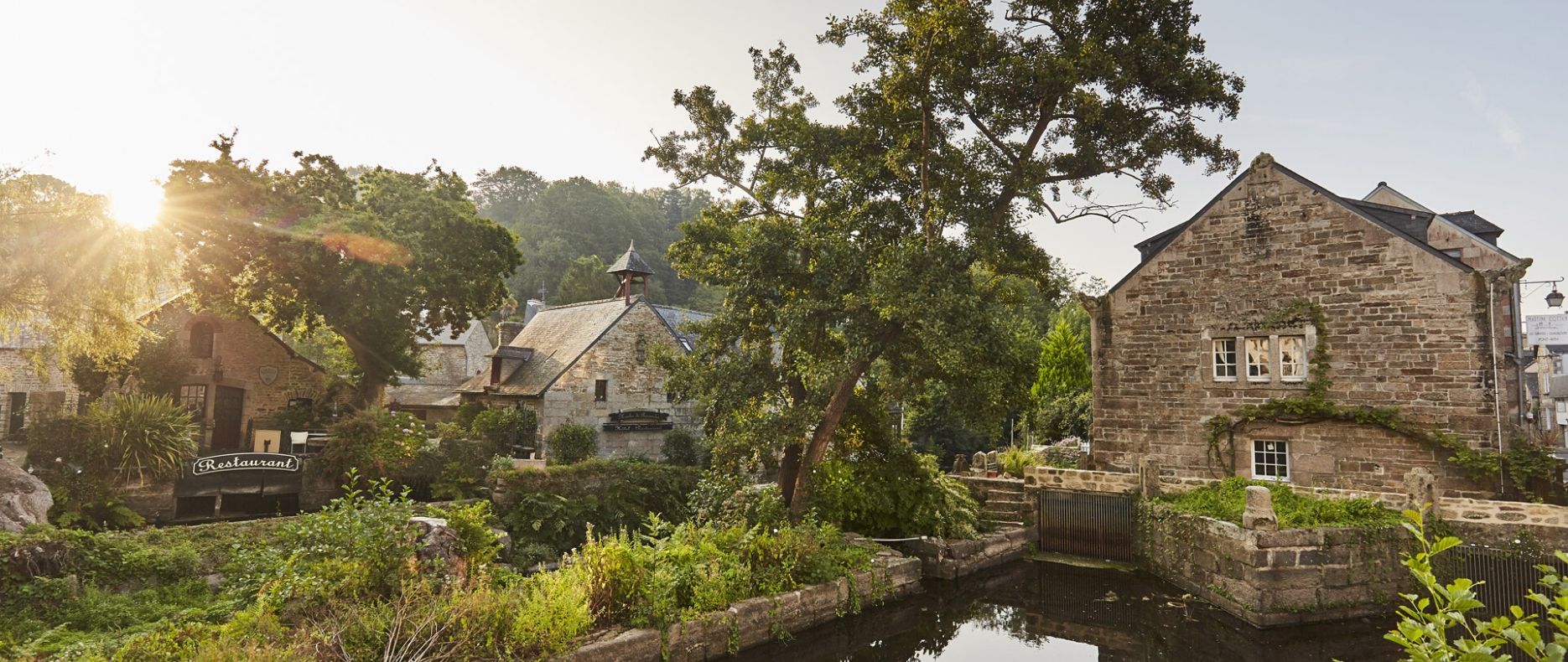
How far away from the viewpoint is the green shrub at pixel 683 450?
26.5 metres

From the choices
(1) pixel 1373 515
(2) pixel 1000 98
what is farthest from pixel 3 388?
(1) pixel 1373 515

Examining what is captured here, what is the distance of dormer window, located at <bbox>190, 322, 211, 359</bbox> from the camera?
77.8ft

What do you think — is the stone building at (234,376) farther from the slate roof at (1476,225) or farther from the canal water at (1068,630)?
the slate roof at (1476,225)

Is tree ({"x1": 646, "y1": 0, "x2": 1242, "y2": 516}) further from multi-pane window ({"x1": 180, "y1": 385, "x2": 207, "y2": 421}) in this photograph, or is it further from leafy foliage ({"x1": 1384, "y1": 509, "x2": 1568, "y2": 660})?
multi-pane window ({"x1": 180, "y1": 385, "x2": 207, "y2": 421})

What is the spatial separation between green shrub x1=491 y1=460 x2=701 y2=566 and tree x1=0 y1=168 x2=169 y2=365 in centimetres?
768

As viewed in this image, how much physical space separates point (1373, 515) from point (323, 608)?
14.5m

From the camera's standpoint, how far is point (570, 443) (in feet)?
80.5

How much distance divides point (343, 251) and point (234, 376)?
6647 millimetres

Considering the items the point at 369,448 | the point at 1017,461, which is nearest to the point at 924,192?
the point at 1017,461

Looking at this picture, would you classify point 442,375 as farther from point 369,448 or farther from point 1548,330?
point 1548,330

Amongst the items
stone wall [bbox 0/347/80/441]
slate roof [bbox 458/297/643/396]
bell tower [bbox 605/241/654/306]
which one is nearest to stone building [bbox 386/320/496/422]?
slate roof [bbox 458/297/643/396]

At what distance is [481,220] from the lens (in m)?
24.4

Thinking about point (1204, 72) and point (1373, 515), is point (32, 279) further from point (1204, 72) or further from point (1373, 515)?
point (1373, 515)

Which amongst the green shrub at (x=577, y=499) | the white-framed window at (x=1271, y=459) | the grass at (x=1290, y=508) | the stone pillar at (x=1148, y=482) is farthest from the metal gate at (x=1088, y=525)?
the green shrub at (x=577, y=499)
